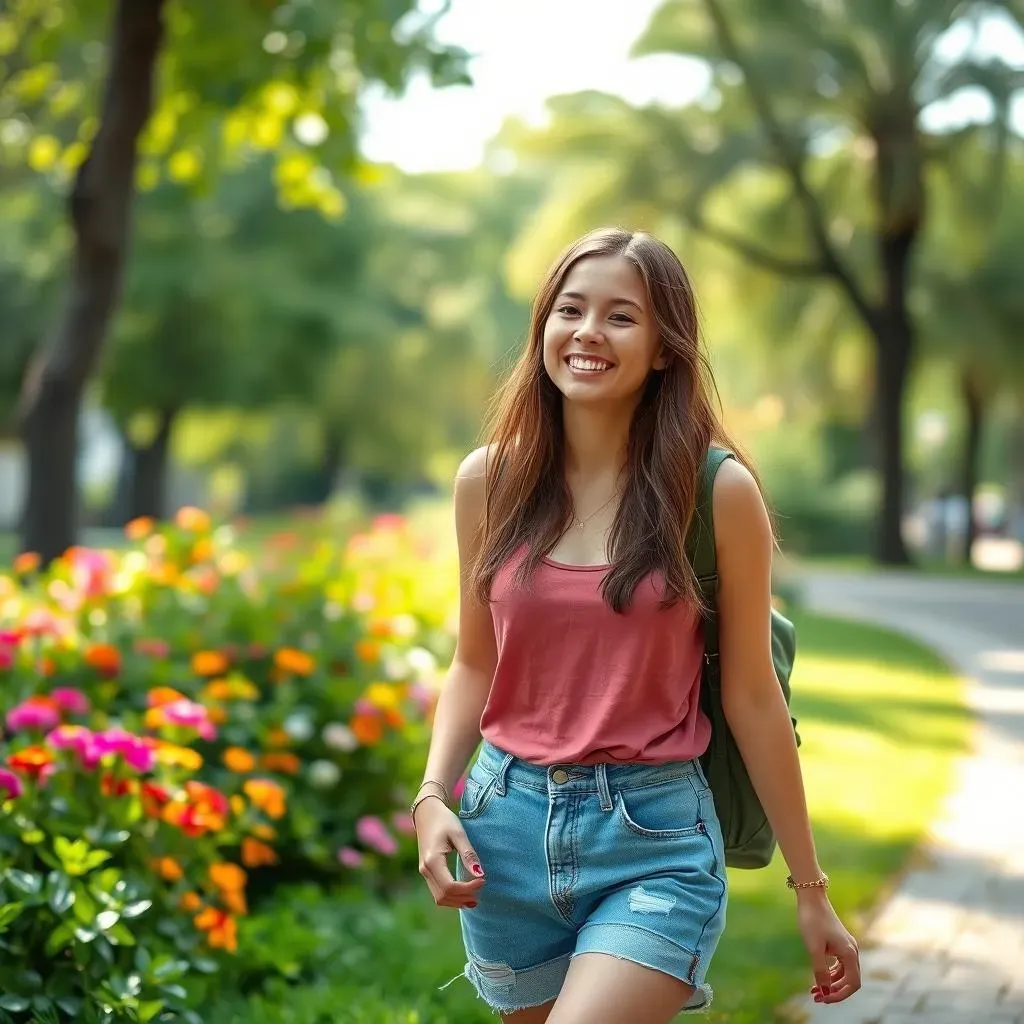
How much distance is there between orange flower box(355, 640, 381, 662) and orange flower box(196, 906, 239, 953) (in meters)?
2.00

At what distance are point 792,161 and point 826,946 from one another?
79.8 feet

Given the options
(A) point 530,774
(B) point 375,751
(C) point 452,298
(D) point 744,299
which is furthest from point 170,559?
(C) point 452,298

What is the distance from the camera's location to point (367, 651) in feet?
19.9

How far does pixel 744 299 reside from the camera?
98.2 ft

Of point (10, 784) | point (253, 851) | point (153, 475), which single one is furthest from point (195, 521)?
point (153, 475)

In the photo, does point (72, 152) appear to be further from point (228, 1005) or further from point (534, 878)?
point (534, 878)

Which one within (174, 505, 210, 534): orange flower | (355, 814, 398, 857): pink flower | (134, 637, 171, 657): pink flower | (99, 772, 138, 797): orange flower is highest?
(174, 505, 210, 534): orange flower

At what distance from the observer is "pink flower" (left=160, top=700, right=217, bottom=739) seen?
4.38m

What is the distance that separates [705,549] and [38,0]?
890 cm

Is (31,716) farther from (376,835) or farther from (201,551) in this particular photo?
(201,551)

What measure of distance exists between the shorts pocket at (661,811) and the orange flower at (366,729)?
3.09 metres

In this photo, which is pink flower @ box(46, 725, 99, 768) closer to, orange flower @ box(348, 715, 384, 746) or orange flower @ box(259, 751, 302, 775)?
orange flower @ box(259, 751, 302, 775)

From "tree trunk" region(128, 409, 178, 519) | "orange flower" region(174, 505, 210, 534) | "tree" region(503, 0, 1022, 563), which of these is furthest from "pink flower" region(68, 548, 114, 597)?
"tree trunk" region(128, 409, 178, 519)

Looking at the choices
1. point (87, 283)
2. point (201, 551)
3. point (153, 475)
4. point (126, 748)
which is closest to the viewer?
point (126, 748)
